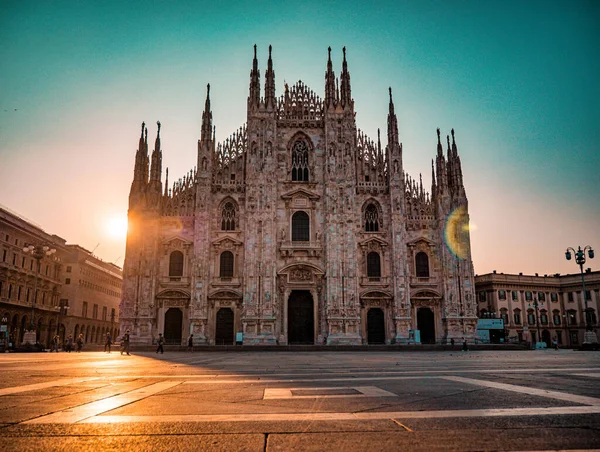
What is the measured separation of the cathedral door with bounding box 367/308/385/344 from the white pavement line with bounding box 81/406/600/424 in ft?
114

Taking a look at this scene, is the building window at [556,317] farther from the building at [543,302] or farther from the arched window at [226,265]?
the arched window at [226,265]

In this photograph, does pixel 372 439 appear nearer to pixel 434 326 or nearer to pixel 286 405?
pixel 286 405

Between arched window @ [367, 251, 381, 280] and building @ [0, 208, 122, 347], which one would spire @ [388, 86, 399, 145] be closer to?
arched window @ [367, 251, 381, 280]

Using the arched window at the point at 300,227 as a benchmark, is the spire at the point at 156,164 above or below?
above

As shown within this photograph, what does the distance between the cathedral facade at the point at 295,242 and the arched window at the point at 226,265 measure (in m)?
0.08

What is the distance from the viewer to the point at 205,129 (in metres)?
40.2

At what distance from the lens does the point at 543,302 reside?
7394 cm

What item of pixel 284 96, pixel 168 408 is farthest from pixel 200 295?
pixel 168 408

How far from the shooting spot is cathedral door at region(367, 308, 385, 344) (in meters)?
38.9

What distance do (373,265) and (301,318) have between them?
7127 millimetres

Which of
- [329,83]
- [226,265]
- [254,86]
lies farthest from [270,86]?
[226,265]

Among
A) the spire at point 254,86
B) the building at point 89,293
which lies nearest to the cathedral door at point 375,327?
the spire at point 254,86

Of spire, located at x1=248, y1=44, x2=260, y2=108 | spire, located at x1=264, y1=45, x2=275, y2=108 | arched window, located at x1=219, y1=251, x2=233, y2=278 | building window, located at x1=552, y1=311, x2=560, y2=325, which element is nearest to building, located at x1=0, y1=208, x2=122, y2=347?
arched window, located at x1=219, y1=251, x2=233, y2=278

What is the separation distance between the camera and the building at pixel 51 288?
4831cm
